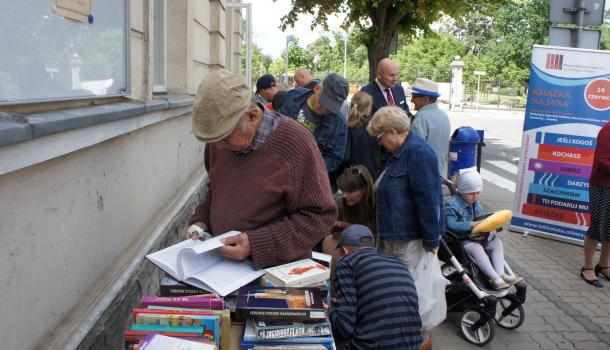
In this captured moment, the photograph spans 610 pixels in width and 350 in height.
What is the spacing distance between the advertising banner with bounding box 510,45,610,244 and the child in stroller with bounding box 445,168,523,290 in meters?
2.85

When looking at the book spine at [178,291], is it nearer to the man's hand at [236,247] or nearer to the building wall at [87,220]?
the man's hand at [236,247]

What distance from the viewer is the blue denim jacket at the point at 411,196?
3.54 m

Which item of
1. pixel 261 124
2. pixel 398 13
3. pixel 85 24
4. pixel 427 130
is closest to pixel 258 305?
pixel 261 124

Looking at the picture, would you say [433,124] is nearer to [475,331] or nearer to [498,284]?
[498,284]

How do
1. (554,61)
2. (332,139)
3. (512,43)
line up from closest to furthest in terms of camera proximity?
1. (332,139)
2. (554,61)
3. (512,43)

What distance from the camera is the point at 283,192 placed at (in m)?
2.14

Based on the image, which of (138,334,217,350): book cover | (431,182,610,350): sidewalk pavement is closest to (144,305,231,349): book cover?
(138,334,217,350): book cover

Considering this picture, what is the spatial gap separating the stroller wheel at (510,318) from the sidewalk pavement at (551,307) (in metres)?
0.05

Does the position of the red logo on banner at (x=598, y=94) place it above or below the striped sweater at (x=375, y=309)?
above

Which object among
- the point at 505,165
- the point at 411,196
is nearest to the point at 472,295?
the point at 411,196

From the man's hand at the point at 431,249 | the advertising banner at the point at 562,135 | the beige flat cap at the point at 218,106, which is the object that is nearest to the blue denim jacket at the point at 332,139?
the man's hand at the point at 431,249

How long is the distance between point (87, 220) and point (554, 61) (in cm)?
590

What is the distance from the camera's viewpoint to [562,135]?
262 inches

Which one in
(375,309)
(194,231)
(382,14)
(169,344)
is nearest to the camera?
(169,344)
